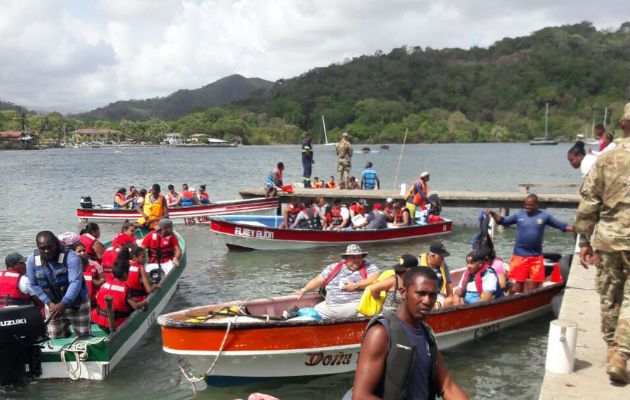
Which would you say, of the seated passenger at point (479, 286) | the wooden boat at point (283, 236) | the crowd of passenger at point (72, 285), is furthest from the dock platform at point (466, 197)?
the crowd of passenger at point (72, 285)

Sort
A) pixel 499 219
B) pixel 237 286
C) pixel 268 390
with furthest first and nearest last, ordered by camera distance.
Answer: pixel 237 286 < pixel 499 219 < pixel 268 390

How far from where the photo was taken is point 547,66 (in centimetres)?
17125

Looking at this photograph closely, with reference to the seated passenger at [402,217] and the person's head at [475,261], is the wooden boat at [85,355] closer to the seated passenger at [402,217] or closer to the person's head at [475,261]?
the person's head at [475,261]

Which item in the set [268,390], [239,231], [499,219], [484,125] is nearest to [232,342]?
[268,390]

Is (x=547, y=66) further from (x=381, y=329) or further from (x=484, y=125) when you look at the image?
(x=381, y=329)

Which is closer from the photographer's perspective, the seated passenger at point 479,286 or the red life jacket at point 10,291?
the red life jacket at point 10,291

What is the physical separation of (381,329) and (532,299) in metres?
7.83

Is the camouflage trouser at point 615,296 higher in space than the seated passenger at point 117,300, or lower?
higher

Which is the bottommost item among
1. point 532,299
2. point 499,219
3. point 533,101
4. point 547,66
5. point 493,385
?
point 493,385

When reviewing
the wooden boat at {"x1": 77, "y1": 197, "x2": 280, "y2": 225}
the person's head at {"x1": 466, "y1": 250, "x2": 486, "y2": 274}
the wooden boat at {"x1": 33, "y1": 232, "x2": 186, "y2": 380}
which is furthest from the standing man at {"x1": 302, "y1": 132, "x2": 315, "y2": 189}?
the wooden boat at {"x1": 33, "y1": 232, "x2": 186, "y2": 380}

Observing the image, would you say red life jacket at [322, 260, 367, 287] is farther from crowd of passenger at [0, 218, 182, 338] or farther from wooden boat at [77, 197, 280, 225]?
wooden boat at [77, 197, 280, 225]

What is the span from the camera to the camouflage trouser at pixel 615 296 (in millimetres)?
5004

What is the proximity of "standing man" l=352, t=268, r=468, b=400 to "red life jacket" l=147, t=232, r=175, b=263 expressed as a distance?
9.34 meters

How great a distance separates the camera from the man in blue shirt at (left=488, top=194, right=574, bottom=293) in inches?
390
